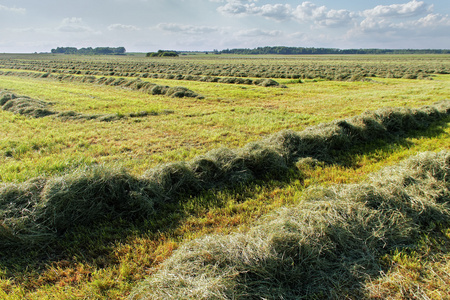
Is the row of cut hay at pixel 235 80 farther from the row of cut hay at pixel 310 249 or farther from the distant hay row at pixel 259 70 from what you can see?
the row of cut hay at pixel 310 249

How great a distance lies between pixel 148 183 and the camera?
4.27 m

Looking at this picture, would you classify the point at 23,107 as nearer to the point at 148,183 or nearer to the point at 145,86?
the point at 145,86

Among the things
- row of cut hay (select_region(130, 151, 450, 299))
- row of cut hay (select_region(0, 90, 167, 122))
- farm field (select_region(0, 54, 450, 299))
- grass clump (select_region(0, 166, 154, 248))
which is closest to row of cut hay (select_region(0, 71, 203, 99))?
row of cut hay (select_region(0, 90, 167, 122))

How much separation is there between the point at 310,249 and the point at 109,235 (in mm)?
2598

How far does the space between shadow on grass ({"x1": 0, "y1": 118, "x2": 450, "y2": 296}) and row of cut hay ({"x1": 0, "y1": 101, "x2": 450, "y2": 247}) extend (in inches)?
6.4

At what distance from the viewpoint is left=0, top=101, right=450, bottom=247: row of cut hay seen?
3.34 m

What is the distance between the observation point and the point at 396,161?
5.68m

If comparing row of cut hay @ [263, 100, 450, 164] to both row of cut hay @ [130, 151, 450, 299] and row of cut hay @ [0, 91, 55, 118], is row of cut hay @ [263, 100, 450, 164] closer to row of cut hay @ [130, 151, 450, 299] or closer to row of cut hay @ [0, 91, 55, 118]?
row of cut hay @ [130, 151, 450, 299]

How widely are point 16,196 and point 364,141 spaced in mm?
7746

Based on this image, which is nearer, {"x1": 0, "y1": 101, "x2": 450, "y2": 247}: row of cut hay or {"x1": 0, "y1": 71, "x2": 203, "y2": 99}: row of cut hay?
{"x1": 0, "y1": 101, "x2": 450, "y2": 247}: row of cut hay

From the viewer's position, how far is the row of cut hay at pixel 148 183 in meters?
3.34

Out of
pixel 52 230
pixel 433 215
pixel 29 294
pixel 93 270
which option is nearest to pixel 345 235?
pixel 433 215

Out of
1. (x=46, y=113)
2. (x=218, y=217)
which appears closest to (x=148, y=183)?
(x=218, y=217)

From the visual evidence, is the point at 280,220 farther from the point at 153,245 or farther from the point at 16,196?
the point at 16,196
